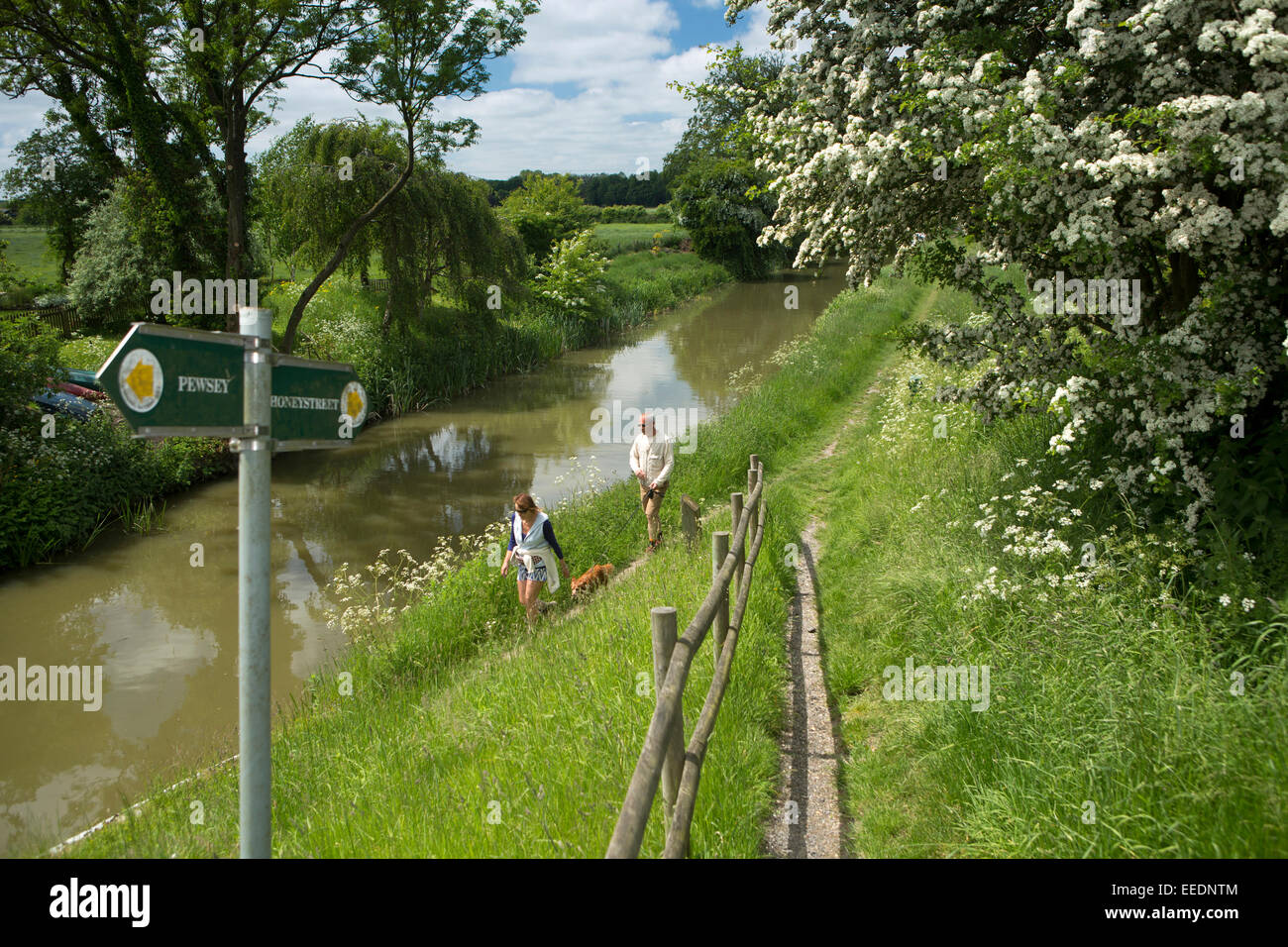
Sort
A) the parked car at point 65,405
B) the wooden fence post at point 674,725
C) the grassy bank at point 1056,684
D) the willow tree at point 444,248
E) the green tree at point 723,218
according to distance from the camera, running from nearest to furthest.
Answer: the grassy bank at point 1056,684, the wooden fence post at point 674,725, the parked car at point 65,405, the willow tree at point 444,248, the green tree at point 723,218

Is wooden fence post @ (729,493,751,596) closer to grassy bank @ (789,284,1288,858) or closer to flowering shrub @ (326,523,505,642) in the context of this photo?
grassy bank @ (789,284,1288,858)

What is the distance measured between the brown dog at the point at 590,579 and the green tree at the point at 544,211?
98.4 ft

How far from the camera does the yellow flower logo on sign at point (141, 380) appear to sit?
200 centimetres

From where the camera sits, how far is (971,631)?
579 cm

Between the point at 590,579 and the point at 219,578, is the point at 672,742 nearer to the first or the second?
the point at 590,579

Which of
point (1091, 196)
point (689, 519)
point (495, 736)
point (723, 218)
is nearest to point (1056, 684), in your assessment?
point (1091, 196)

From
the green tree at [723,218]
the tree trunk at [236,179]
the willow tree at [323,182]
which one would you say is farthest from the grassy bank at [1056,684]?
the green tree at [723,218]

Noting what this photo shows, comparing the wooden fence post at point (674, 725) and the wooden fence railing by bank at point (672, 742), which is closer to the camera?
the wooden fence railing by bank at point (672, 742)

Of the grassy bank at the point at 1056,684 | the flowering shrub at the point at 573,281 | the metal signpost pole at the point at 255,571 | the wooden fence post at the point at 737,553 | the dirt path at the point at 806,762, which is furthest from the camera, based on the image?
the flowering shrub at the point at 573,281

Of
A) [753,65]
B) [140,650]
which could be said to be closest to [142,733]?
[140,650]

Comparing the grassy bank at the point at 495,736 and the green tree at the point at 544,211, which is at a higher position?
the green tree at the point at 544,211

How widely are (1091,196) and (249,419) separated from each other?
5118 millimetres

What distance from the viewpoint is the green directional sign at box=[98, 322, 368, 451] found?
202cm

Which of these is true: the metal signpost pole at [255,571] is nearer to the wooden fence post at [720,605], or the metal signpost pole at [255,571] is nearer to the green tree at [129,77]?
the wooden fence post at [720,605]
